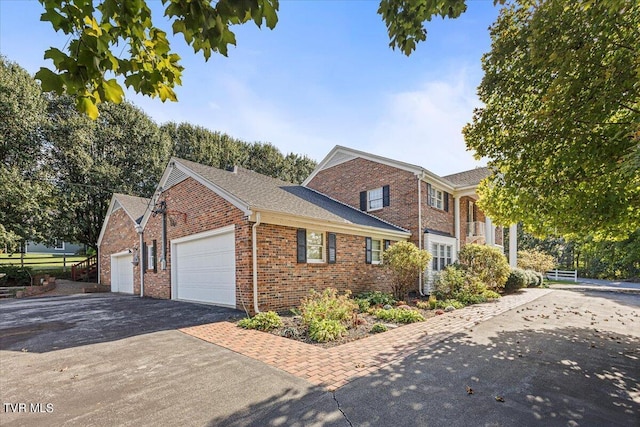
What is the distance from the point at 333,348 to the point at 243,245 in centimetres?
437

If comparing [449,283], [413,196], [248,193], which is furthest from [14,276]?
[449,283]

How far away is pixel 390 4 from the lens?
3686mm

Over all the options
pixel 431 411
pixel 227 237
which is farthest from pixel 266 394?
pixel 227 237

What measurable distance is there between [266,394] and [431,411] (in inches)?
76.9

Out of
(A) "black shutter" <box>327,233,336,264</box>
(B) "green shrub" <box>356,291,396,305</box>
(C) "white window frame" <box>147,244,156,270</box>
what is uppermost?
(A) "black shutter" <box>327,233,336,264</box>

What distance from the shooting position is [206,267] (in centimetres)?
1104

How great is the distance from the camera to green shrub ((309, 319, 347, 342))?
6355 millimetres

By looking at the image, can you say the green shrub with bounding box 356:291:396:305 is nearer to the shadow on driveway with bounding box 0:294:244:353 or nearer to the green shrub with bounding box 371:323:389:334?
the green shrub with bounding box 371:323:389:334

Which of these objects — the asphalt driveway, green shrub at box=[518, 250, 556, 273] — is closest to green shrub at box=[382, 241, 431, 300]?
the asphalt driveway

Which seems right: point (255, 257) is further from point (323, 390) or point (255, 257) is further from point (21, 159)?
point (21, 159)

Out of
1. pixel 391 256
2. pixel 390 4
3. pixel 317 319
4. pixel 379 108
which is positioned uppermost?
pixel 379 108

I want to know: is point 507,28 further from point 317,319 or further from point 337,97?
point 317,319

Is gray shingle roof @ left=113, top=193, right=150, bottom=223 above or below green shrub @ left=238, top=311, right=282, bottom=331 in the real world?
above

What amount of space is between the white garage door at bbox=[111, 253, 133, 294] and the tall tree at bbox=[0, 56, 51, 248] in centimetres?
511
